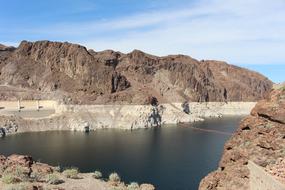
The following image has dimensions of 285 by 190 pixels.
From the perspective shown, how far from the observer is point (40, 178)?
26.5 meters

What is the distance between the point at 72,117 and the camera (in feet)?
450

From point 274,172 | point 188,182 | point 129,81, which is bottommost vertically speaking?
point 188,182

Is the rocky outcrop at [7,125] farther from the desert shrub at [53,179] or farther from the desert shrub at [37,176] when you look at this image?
the desert shrub at [53,179]

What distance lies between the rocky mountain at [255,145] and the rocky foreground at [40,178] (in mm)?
9226

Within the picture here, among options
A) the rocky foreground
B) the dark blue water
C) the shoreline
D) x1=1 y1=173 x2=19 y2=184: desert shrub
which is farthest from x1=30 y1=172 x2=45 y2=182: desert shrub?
the shoreline

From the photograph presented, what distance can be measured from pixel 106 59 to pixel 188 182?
139163 millimetres

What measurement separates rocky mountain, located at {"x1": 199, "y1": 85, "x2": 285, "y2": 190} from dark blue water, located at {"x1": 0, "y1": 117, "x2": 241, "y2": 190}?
32850mm

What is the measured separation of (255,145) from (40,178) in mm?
14447

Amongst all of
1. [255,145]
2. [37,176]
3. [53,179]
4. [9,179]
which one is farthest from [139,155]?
[255,145]

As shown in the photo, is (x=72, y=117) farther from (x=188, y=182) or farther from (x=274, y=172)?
(x=274, y=172)

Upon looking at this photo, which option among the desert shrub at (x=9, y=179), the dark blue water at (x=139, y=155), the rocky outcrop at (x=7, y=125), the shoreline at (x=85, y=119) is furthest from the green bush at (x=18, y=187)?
the shoreline at (x=85, y=119)

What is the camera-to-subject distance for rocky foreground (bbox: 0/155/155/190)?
23.3 meters

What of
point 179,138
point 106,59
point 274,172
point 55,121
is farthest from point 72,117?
point 274,172

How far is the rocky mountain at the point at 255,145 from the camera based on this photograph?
15734mm
